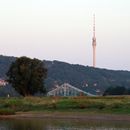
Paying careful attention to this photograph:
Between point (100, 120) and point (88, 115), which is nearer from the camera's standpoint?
point (100, 120)

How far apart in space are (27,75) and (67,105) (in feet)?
71.2

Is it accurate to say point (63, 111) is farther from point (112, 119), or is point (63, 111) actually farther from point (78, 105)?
point (112, 119)

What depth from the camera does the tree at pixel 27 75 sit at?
113 metres

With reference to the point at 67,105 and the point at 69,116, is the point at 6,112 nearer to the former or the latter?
the point at 67,105

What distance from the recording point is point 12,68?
11381cm

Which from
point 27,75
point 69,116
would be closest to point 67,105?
point 69,116

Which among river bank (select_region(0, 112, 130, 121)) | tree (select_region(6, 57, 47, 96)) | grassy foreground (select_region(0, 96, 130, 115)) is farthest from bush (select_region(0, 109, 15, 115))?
tree (select_region(6, 57, 47, 96))

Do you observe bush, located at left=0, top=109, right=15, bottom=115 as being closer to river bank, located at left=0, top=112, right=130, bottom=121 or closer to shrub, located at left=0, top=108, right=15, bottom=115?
shrub, located at left=0, top=108, right=15, bottom=115

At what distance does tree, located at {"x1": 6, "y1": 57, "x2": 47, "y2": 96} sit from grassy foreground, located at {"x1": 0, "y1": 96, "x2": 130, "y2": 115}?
12880 millimetres

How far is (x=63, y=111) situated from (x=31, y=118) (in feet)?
22.0

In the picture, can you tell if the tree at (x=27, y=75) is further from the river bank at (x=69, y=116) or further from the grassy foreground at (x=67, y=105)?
the river bank at (x=69, y=116)

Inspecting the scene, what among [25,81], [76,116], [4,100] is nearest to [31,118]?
[76,116]

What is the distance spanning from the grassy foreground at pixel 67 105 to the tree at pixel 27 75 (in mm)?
12880

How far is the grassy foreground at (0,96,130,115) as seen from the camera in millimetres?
87688
